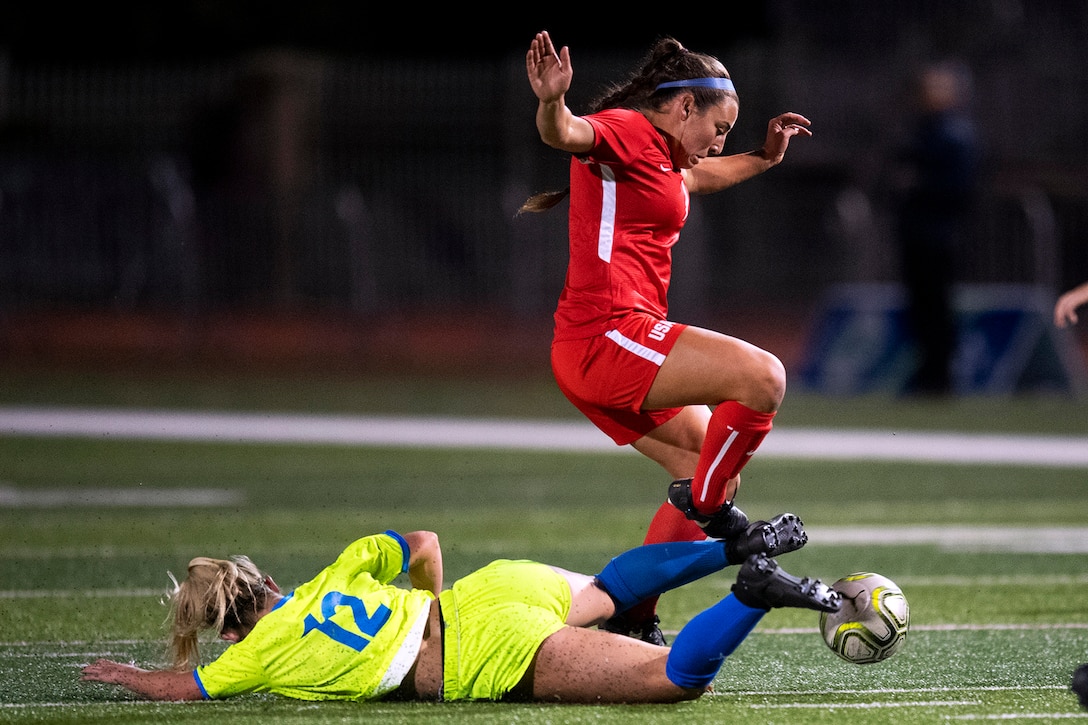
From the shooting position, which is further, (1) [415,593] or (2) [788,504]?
(2) [788,504]

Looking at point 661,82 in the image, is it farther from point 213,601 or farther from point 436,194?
point 436,194

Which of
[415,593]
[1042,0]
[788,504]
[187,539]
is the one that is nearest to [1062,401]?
[788,504]

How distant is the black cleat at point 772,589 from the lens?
186 inches

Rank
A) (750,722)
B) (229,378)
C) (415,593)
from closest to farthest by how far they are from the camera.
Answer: (750,722) → (415,593) → (229,378)

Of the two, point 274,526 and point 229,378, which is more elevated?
point 274,526

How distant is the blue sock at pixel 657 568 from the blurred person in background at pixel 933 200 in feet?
38.2

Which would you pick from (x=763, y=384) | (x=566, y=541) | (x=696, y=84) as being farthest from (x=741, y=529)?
(x=566, y=541)

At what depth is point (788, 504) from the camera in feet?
36.0

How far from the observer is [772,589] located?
4.74 meters

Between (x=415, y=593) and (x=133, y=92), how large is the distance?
21.9m

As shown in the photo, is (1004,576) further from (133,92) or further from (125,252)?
(133,92)

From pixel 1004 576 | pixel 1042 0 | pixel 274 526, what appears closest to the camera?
pixel 1004 576

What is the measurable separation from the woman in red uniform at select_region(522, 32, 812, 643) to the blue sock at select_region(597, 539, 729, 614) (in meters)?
0.09

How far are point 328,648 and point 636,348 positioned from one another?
Result: 4.49ft
